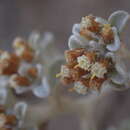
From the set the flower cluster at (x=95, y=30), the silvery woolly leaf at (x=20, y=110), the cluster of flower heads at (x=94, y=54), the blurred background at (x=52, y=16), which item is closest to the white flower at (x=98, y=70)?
the cluster of flower heads at (x=94, y=54)

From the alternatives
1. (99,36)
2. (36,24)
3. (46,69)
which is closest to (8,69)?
A: (46,69)

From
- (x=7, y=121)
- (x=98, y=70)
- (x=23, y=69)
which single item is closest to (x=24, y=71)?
(x=23, y=69)

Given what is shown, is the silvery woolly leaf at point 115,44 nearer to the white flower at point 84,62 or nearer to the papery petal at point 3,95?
the white flower at point 84,62

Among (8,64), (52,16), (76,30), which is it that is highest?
(52,16)

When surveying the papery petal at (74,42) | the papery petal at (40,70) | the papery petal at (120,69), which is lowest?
the papery petal at (120,69)

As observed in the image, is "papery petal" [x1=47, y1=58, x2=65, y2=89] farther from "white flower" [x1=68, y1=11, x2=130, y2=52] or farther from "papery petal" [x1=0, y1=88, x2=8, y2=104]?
"white flower" [x1=68, y1=11, x2=130, y2=52]

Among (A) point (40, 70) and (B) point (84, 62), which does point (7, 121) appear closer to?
(A) point (40, 70)

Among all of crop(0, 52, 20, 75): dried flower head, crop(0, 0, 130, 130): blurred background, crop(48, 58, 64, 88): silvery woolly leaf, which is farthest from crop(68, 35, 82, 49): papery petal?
crop(0, 0, 130, 130): blurred background
